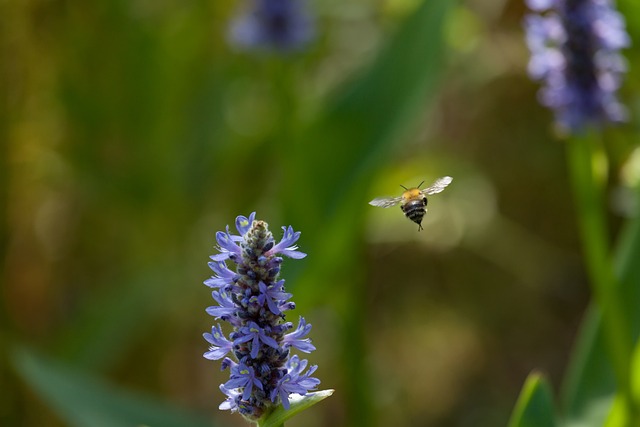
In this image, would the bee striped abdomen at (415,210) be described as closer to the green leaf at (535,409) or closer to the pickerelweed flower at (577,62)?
the green leaf at (535,409)

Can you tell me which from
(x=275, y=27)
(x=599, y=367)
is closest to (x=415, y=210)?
(x=599, y=367)

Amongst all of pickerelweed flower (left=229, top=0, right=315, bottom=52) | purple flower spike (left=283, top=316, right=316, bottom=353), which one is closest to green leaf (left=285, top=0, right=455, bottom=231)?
pickerelweed flower (left=229, top=0, right=315, bottom=52)

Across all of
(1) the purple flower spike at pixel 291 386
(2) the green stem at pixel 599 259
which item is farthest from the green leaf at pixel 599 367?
(1) the purple flower spike at pixel 291 386

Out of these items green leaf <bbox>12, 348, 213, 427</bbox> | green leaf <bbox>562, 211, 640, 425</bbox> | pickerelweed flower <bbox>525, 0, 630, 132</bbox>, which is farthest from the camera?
green leaf <bbox>12, 348, 213, 427</bbox>

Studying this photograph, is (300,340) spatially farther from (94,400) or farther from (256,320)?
(94,400)

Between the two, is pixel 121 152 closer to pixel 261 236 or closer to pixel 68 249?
pixel 68 249

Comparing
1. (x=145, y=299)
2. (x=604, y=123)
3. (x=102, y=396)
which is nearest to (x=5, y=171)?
(x=145, y=299)

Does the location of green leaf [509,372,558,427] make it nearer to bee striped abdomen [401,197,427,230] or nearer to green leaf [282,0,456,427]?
bee striped abdomen [401,197,427,230]
